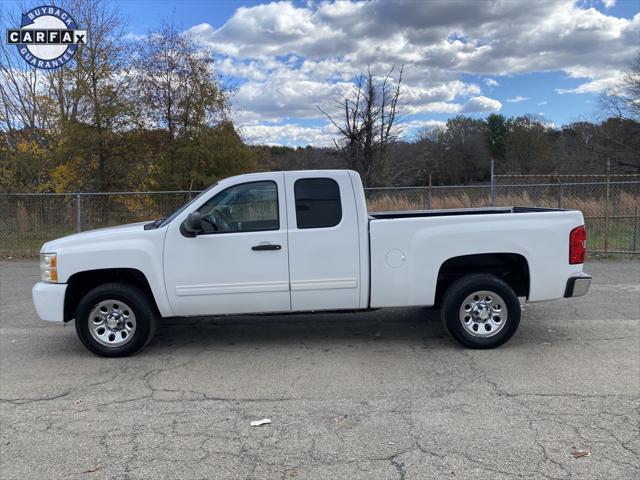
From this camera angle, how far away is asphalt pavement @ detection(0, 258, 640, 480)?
333cm

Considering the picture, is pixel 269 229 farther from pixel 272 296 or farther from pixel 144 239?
pixel 144 239

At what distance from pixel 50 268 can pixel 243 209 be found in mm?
2110

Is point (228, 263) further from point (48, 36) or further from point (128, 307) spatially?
point (48, 36)

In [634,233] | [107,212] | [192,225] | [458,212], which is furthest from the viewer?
[107,212]

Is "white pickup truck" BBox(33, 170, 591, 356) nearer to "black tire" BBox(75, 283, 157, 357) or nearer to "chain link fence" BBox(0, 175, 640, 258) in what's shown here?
"black tire" BBox(75, 283, 157, 357)

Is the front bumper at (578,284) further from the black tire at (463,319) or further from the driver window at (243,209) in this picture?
the driver window at (243,209)

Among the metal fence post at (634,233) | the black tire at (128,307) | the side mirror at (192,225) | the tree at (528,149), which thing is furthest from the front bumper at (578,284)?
the tree at (528,149)

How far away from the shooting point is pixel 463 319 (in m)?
5.54

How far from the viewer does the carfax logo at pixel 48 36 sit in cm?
1600

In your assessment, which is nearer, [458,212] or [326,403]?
[326,403]

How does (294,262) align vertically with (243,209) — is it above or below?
below

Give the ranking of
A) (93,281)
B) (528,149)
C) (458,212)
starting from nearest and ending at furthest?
(93,281)
(458,212)
(528,149)

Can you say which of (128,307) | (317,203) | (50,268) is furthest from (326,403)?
(50,268)

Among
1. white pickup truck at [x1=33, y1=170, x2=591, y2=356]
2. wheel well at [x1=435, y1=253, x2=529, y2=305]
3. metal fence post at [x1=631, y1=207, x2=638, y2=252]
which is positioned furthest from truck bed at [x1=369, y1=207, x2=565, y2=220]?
metal fence post at [x1=631, y1=207, x2=638, y2=252]
